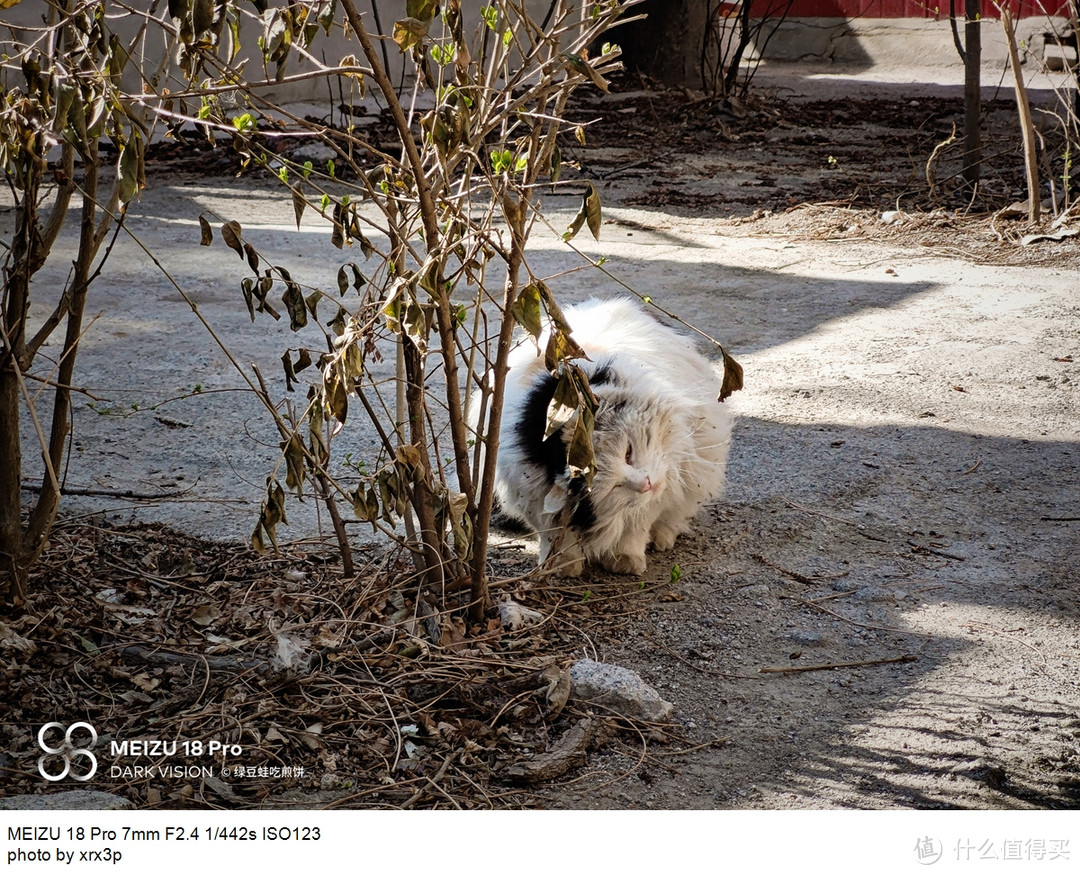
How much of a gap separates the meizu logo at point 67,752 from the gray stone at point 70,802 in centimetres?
6

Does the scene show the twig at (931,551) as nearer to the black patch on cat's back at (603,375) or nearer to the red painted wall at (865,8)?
the black patch on cat's back at (603,375)

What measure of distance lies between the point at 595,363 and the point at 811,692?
3.96ft

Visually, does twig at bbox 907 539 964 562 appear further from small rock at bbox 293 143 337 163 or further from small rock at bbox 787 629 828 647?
small rock at bbox 293 143 337 163

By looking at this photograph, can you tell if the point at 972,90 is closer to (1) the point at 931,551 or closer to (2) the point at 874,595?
(1) the point at 931,551

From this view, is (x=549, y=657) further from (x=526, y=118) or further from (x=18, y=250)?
(x=18, y=250)

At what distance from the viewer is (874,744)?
267cm

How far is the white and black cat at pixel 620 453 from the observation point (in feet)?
10.7

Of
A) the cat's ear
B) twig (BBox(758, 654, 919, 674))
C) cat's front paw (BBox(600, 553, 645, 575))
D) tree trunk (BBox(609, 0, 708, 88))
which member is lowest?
→ twig (BBox(758, 654, 919, 674))

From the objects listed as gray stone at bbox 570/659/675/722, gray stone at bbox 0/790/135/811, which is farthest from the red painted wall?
gray stone at bbox 0/790/135/811

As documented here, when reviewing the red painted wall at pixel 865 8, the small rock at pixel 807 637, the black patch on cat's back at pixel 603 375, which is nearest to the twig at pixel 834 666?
the small rock at pixel 807 637

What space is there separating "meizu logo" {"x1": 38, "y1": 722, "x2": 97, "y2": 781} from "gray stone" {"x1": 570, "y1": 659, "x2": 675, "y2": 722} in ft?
3.84

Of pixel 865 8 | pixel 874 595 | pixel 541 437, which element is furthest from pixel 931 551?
pixel 865 8

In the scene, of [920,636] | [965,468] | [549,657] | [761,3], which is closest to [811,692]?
[920,636]

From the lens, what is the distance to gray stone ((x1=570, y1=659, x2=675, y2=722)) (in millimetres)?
2744
